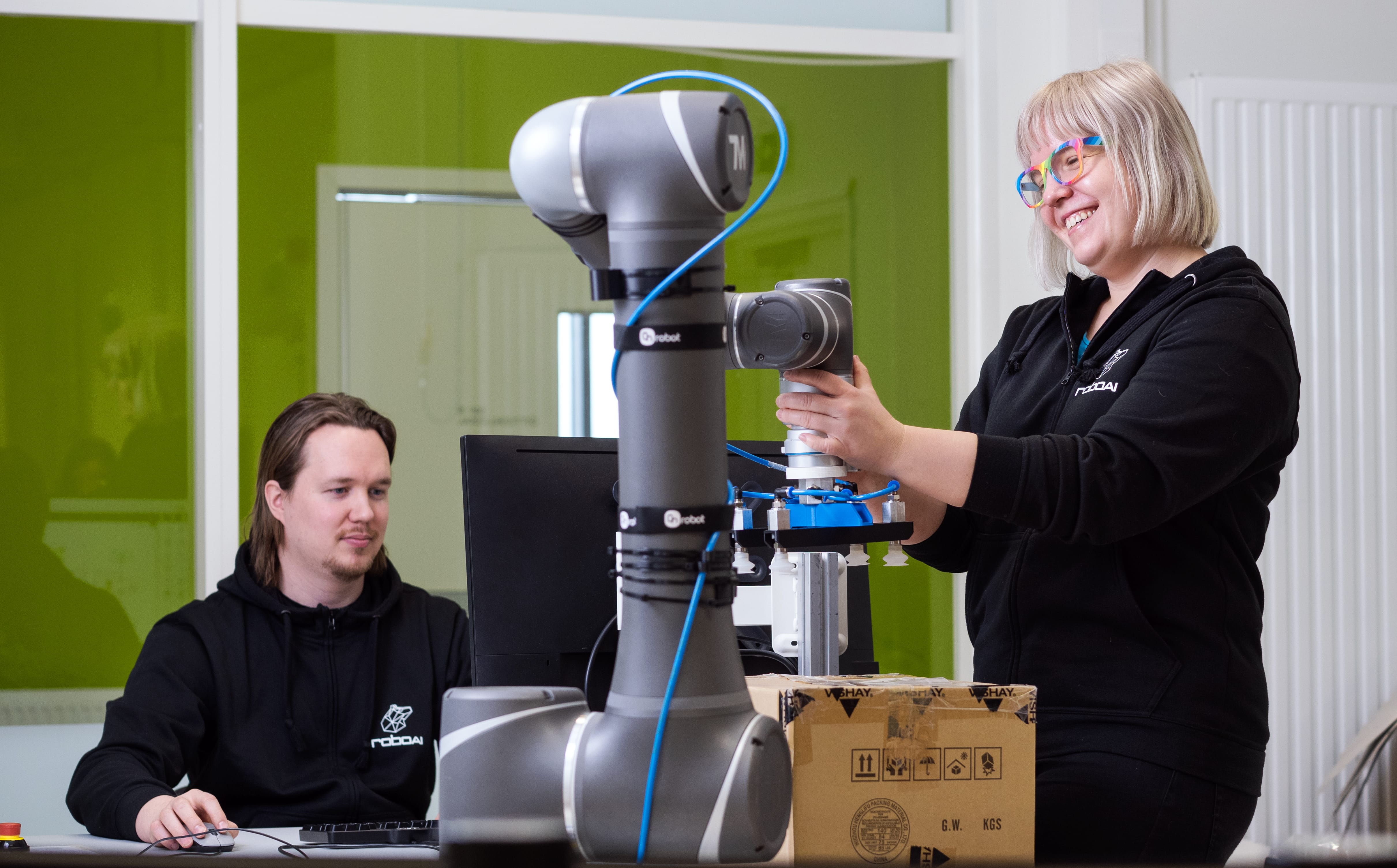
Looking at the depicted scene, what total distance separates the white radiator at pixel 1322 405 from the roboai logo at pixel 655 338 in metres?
2.61

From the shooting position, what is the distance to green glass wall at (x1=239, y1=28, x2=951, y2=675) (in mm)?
3068

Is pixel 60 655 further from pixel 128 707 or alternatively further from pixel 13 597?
pixel 128 707

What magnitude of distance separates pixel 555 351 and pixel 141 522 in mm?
1046

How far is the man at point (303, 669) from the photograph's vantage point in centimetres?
216

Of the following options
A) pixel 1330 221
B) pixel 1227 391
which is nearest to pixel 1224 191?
pixel 1330 221

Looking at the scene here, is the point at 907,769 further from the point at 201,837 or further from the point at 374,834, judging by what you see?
the point at 201,837

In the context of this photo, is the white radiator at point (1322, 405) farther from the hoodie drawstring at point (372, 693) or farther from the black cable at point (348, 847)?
the black cable at point (348, 847)

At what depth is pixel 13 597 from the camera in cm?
293

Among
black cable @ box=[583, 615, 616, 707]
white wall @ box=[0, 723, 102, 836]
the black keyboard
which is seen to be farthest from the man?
black cable @ box=[583, 615, 616, 707]

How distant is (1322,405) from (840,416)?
2.49 meters

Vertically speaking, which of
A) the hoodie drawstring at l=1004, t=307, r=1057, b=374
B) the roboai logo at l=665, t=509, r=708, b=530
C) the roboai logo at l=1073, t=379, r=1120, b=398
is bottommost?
the roboai logo at l=665, t=509, r=708, b=530

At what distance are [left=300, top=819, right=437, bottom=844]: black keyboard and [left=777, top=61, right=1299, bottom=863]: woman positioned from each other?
719mm

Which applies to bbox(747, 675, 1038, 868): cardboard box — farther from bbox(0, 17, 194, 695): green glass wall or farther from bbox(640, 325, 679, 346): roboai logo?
bbox(0, 17, 194, 695): green glass wall

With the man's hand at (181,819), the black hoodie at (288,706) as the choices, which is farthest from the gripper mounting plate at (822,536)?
the black hoodie at (288,706)
